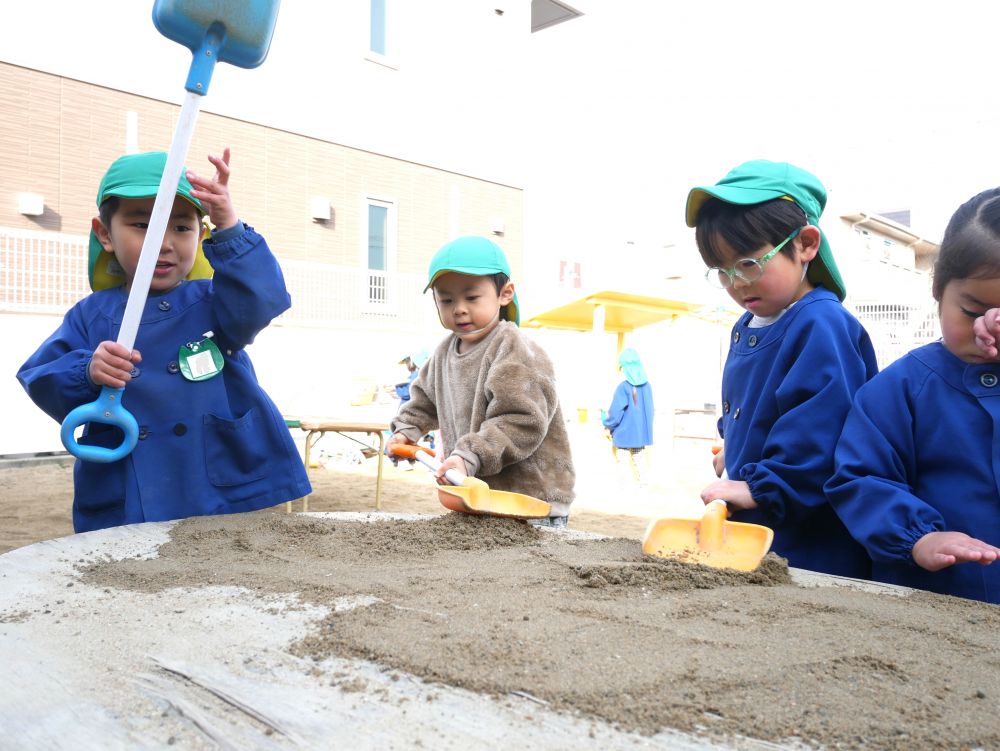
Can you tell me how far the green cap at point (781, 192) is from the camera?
1335 millimetres

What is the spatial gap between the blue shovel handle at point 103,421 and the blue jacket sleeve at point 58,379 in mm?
46

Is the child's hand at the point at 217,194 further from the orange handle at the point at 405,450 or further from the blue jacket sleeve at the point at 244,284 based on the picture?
the orange handle at the point at 405,450

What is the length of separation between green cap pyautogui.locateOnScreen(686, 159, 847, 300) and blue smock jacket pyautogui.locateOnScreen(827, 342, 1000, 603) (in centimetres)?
26

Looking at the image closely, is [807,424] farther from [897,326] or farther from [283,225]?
[283,225]

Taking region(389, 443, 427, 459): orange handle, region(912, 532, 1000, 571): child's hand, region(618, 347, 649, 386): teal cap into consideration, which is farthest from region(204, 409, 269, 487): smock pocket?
region(618, 347, 649, 386): teal cap

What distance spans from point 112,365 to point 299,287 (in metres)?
8.91

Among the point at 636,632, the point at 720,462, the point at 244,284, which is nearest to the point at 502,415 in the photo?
the point at 720,462

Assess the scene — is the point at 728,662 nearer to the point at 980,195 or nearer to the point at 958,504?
the point at 958,504

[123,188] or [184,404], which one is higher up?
[123,188]

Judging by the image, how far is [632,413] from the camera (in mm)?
6602

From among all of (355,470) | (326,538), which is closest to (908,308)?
(355,470)

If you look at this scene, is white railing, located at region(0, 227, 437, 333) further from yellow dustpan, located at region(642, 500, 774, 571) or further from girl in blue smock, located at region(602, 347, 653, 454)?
yellow dustpan, located at region(642, 500, 774, 571)

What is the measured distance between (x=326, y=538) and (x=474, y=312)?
714 millimetres

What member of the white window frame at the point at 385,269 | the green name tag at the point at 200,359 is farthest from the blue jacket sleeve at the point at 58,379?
the white window frame at the point at 385,269
